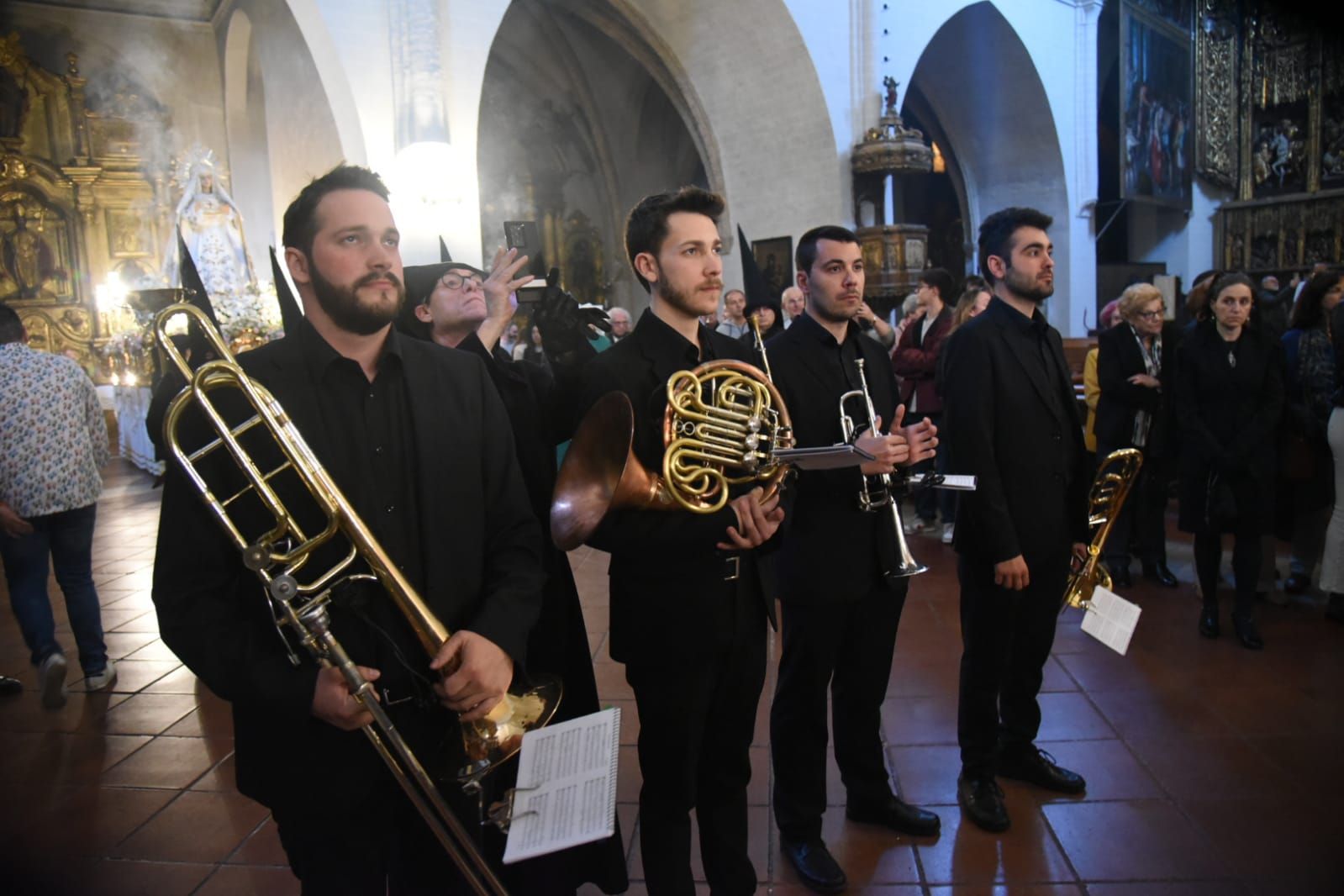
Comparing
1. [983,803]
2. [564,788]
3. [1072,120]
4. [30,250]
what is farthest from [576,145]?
[564,788]

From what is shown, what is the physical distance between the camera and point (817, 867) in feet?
7.75

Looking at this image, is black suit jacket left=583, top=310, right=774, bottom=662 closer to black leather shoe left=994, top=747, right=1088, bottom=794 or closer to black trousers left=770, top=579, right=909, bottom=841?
black trousers left=770, top=579, right=909, bottom=841

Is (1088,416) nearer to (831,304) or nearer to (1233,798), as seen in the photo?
(1233,798)

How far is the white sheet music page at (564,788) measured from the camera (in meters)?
1.34

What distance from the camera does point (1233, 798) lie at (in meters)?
2.69

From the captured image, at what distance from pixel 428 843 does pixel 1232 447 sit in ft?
12.8

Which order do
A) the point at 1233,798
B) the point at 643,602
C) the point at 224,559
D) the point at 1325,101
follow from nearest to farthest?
the point at 224,559 < the point at 643,602 < the point at 1233,798 < the point at 1325,101

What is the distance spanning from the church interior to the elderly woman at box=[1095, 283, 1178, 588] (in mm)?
516

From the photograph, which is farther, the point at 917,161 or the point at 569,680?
the point at 917,161

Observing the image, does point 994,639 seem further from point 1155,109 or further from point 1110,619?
point 1155,109

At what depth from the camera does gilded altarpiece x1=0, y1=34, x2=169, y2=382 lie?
12.5 metres

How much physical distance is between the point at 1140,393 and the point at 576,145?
45.2 feet

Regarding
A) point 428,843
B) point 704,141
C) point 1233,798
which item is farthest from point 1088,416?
point 704,141

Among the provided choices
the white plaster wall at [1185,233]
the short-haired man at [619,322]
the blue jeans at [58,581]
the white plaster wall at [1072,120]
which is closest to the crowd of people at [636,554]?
the blue jeans at [58,581]
